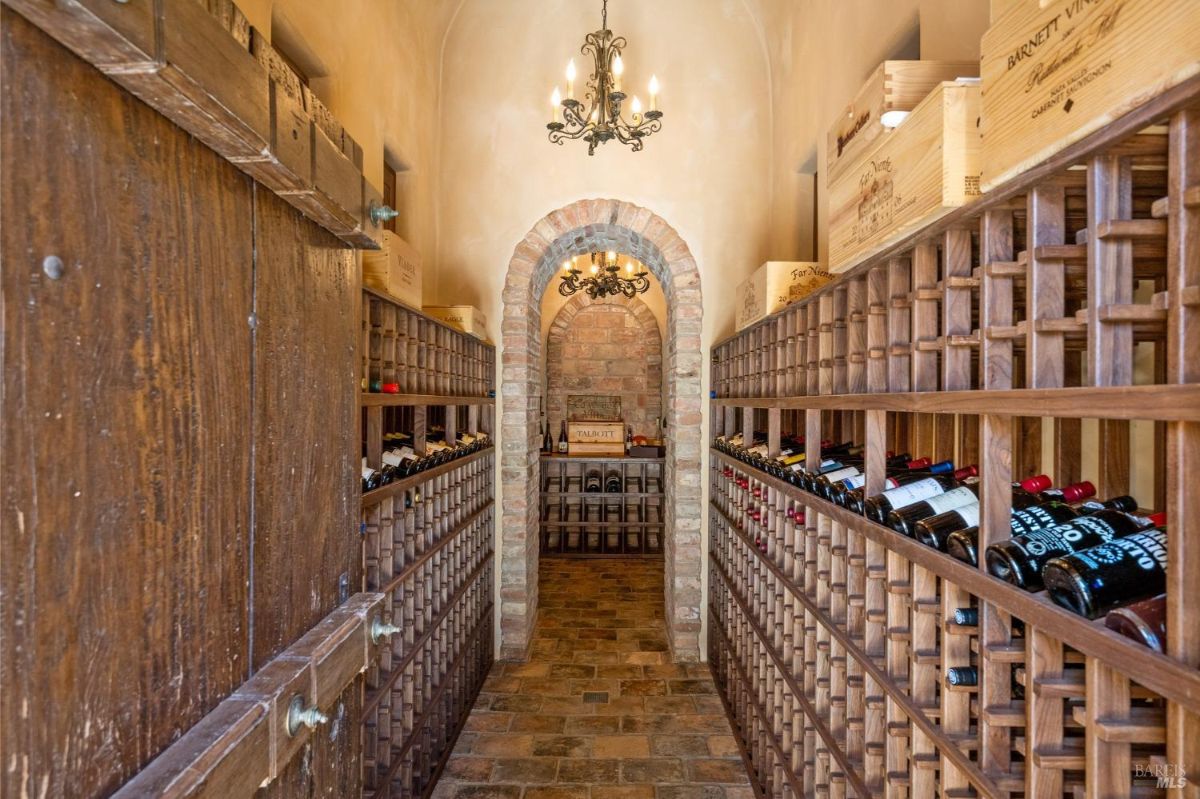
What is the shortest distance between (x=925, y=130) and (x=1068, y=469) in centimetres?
89

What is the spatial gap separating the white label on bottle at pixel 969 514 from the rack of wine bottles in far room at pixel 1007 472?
95 mm

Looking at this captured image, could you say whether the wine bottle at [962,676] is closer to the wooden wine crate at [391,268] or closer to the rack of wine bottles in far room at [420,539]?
the rack of wine bottles in far room at [420,539]

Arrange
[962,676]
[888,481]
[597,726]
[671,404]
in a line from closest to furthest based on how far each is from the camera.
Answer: [962,676] < [888,481] < [597,726] < [671,404]

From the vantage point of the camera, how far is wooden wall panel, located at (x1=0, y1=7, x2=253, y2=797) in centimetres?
49

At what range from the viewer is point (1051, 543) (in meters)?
0.99

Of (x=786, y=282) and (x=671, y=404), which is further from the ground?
(x=786, y=282)

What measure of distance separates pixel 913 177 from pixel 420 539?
6.91 ft

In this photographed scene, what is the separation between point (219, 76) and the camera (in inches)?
25.4

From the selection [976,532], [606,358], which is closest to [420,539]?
[976,532]

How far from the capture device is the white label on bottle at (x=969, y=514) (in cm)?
122

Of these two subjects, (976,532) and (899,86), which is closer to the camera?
(976,532)

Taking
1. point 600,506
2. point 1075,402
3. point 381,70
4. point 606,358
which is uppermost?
point 381,70

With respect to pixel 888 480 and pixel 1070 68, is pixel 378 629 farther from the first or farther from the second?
pixel 1070 68

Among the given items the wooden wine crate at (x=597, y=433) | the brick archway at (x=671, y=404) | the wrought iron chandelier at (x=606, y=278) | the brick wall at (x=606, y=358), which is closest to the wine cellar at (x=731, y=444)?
the brick archway at (x=671, y=404)
